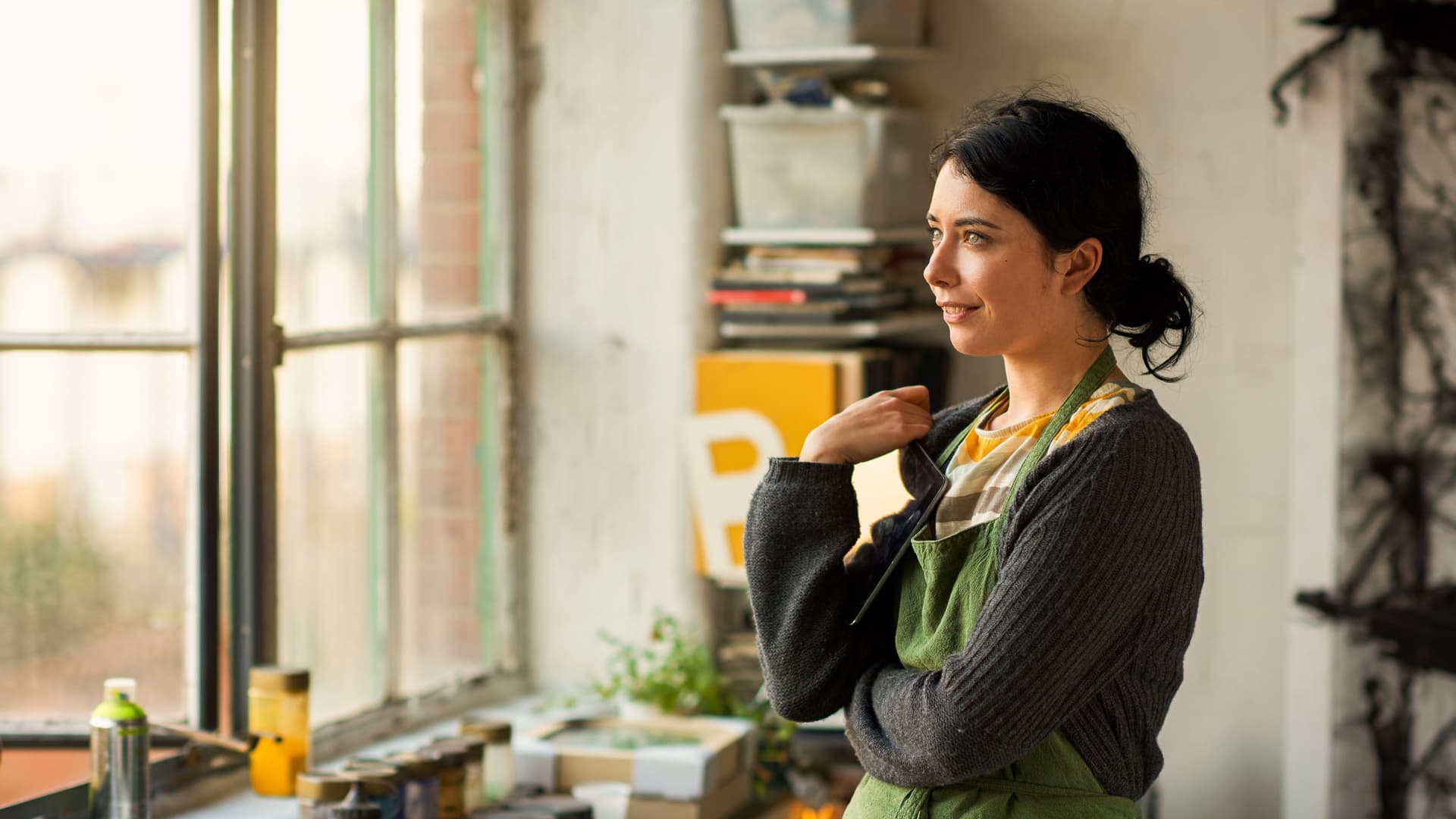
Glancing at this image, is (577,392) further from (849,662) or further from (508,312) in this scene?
(849,662)

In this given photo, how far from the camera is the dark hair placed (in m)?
1.41

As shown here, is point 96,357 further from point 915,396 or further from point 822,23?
point 822,23

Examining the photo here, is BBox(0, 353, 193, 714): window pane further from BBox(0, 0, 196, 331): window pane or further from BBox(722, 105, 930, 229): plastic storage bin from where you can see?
BBox(722, 105, 930, 229): plastic storage bin

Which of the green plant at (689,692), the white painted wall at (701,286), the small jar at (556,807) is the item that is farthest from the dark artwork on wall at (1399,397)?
the small jar at (556,807)

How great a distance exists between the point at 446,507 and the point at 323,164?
78cm

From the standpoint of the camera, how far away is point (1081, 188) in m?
1.41

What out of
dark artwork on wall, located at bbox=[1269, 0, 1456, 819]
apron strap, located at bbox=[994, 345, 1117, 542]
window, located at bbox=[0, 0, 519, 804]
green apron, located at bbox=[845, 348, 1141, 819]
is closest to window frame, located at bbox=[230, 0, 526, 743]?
window, located at bbox=[0, 0, 519, 804]

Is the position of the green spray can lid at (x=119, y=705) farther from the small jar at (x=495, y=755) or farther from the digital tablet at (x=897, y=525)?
the digital tablet at (x=897, y=525)

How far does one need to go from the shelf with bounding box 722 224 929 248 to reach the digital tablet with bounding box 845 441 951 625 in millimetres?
1587

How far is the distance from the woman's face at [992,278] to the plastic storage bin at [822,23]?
1791 millimetres

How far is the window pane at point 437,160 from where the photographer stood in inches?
118

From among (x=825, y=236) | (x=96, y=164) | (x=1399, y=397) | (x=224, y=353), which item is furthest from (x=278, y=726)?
(x=1399, y=397)

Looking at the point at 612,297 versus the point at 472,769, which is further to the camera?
the point at 612,297

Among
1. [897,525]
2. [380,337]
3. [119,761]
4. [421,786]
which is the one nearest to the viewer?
[897,525]
